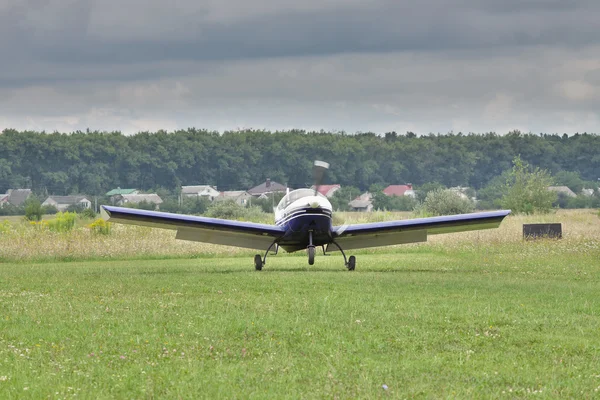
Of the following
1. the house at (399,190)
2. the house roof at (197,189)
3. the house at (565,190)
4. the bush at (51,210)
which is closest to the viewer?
the bush at (51,210)

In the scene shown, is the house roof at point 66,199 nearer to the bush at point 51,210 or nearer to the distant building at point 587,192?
the bush at point 51,210

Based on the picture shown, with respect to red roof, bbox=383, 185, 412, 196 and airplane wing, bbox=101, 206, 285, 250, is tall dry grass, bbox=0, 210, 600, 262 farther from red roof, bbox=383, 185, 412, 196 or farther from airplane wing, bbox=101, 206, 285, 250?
red roof, bbox=383, 185, 412, 196

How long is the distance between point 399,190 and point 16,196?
52335 mm

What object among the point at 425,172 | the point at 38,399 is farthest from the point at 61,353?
the point at 425,172

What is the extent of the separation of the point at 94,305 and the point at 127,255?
18592mm

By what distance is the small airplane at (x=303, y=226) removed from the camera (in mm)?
23859

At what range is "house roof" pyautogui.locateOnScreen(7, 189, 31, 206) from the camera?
117 metres

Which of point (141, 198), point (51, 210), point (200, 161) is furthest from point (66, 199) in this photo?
point (200, 161)

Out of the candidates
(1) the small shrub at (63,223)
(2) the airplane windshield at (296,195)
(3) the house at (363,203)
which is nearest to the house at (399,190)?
(3) the house at (363,203)

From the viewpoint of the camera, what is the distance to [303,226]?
23.8 metres

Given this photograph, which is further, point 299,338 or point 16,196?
point 16,196

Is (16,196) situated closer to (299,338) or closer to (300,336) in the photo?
(300,336)

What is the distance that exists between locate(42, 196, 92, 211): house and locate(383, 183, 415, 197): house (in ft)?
132

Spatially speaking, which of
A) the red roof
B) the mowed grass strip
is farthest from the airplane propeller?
the red roof
